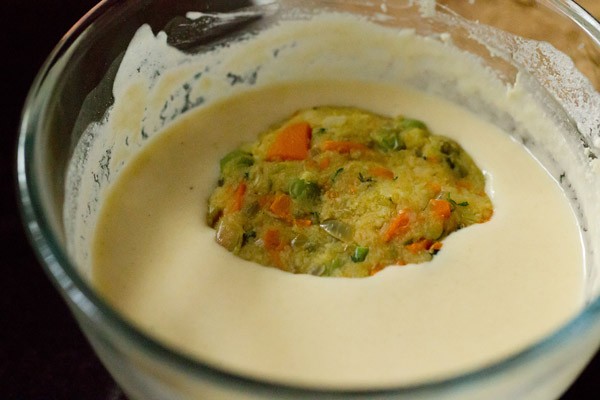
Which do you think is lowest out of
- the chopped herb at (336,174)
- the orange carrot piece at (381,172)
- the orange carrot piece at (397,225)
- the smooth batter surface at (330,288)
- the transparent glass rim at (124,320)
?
the smooth batter surface at (330,288)

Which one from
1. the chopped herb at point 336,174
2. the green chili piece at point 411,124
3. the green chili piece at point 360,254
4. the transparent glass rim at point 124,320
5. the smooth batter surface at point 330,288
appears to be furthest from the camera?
the green chili piece at point 411,124

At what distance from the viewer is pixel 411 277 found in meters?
1.07

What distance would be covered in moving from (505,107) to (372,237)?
415 mm

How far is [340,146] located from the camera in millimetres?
1249

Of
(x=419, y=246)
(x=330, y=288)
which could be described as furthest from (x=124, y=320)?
(x=419, y=246)

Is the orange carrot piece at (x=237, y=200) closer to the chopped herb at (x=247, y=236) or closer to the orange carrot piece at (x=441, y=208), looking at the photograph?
the chopped herb at (x=247, y=236)

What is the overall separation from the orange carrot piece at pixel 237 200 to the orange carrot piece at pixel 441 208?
27cm

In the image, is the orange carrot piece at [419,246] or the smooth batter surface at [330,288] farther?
the orange carrot piece at [419,246]

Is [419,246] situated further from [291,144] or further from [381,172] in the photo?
[291,144]

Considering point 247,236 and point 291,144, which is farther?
point 291,144

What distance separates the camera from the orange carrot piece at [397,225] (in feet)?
3.71

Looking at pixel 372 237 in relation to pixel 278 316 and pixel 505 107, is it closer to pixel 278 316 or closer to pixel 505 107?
pixel 278 316

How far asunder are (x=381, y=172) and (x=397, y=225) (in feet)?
0.37

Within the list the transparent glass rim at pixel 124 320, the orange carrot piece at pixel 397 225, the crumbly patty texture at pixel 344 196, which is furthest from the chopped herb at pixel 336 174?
the transparent glass rim at pixel 124 320
